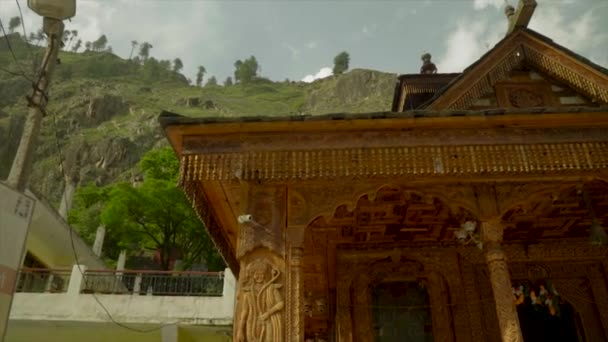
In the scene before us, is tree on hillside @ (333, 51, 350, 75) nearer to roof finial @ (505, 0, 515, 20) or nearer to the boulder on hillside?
the boulder on hillside

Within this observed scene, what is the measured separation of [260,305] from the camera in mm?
5988

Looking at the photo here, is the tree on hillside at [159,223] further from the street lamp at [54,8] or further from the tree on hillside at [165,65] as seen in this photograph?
the tree on hillside at [165,65]

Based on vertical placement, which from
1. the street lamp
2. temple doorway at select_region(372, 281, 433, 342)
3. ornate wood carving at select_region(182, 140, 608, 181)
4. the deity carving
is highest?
the street lamp

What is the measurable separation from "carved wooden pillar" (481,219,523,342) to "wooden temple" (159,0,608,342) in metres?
0.02

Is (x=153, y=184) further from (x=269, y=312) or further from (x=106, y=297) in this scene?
(x=269, y=312)

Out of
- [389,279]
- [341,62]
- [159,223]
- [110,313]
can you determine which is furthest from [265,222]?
[341,62]

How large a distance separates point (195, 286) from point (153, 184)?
14.3 metres

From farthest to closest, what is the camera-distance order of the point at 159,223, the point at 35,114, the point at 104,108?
the point at 104,108 → the point at 159,223 → the point at 35,114

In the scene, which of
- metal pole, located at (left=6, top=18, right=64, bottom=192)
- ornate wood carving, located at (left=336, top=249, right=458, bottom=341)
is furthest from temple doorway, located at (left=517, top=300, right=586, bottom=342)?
metal pole, located at (left=6, top=18, right=64, bottom=192)

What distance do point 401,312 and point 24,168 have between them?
7.09 meters

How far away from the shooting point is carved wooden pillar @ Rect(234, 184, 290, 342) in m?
5.84

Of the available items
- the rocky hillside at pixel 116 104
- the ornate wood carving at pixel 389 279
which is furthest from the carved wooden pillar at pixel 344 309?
the rocky hillside at pixel 116 104

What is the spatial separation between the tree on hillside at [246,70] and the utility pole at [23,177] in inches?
5065

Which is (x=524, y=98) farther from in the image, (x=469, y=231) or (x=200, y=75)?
(x=200, y=75)
